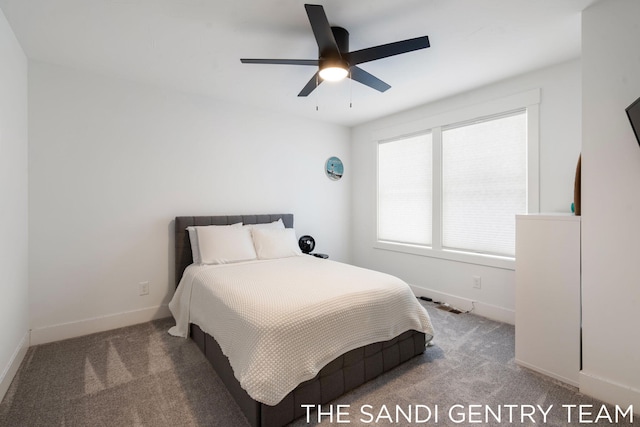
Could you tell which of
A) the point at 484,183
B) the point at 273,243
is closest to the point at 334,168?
the point at 273,243

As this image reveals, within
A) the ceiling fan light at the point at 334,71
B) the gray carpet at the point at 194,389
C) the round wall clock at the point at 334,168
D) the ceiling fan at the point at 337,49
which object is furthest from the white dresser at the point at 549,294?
the round wall clock at the point at 334,168

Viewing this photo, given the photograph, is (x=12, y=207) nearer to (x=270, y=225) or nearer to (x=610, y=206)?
(x=270, y=225)

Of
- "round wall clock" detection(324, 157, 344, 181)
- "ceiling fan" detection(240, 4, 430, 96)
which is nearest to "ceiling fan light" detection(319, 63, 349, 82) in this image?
"ceiling fan" detection(240, 4, 430, 96)

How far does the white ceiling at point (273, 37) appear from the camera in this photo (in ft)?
6.05

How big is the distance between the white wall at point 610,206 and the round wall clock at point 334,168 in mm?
2973

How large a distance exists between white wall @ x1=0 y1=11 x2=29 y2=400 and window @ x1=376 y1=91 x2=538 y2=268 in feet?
12.2

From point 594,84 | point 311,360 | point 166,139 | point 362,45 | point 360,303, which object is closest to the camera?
point 311,360

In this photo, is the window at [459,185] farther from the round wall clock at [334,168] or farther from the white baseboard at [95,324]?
the white baseboard at [95,324]

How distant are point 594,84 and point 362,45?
1.53 meters

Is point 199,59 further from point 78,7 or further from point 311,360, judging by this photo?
point 311,360

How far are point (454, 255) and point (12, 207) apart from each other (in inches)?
157

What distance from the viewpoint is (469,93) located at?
320 cm

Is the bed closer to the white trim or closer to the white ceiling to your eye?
the white trim

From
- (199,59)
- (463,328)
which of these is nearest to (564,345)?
(463,328)
